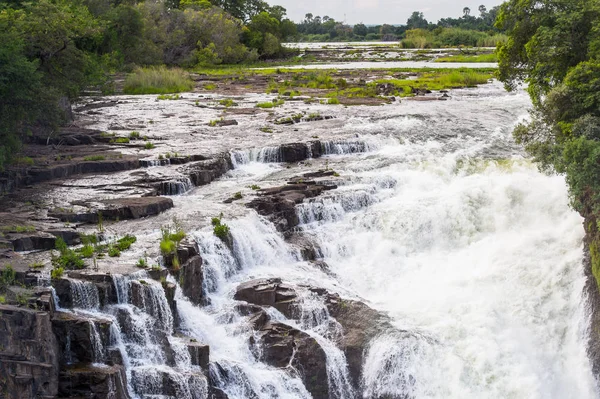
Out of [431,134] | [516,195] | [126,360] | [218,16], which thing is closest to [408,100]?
[431,134]

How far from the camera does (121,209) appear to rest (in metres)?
25.3

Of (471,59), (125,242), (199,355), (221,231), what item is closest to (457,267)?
(221,231)

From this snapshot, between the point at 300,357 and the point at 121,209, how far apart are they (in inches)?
365

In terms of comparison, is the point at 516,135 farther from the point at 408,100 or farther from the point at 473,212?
the point at 408,100

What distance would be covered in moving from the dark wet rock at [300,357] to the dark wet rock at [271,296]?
4.22ft

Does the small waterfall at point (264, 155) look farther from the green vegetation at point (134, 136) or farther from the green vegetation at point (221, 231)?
the green vegetation at point (221, 231)

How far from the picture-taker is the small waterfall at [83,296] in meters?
18.8

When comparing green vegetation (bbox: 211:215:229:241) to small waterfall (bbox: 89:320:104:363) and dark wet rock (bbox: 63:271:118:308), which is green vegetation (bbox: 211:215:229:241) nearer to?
dark wet rock (bbox: 63:271:118:308)

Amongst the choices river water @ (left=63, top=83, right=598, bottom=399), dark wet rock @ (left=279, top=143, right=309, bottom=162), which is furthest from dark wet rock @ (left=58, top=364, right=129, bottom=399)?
dark wet rock @ (left=279, top=143, right=309, bottom=162)

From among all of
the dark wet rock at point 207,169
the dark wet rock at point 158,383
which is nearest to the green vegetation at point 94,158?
the dark wet rock at point 207,169

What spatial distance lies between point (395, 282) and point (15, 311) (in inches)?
516

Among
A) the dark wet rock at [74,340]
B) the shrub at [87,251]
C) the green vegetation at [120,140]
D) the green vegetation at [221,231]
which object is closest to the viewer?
the dark wet rock at [74,340]

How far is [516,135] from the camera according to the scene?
91.6ft

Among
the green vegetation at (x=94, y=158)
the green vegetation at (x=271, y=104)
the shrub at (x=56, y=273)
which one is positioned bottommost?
the shrub at (x=56, y=273)
